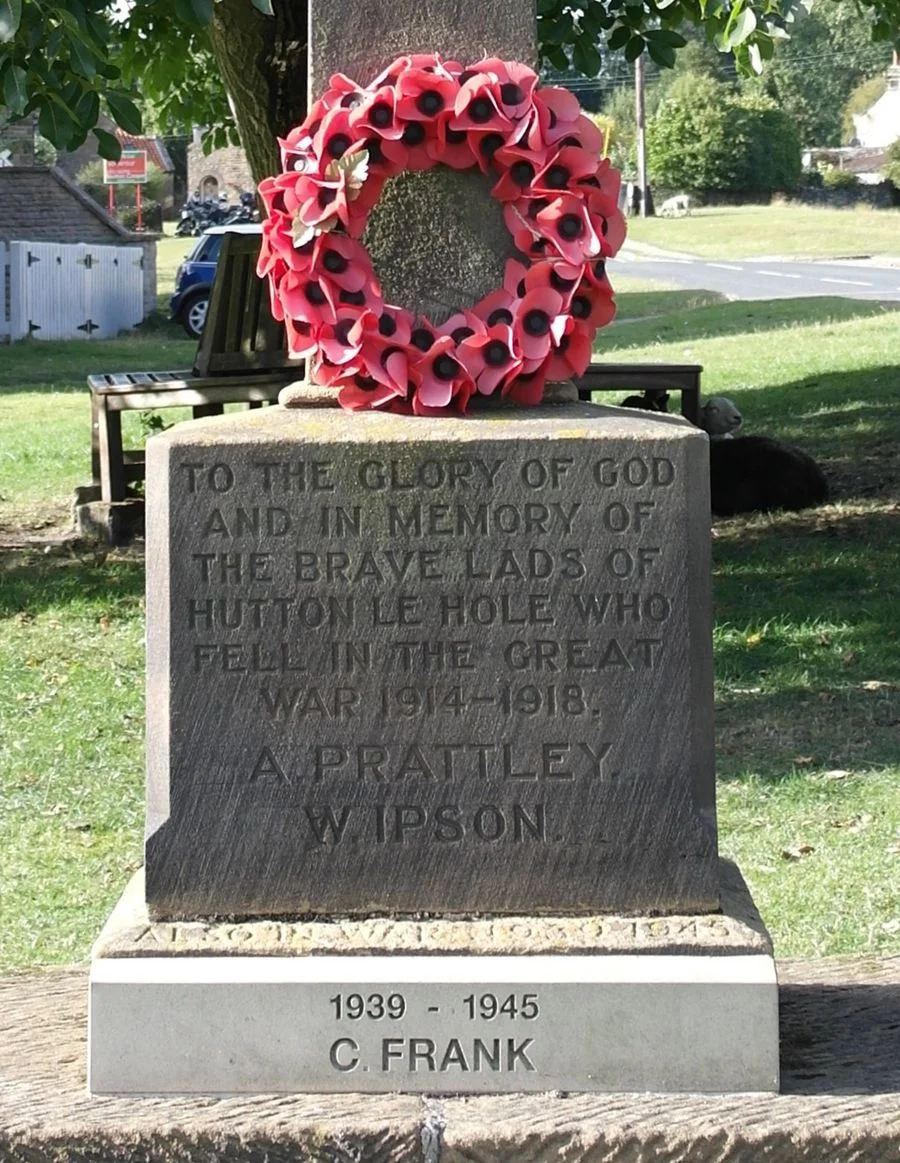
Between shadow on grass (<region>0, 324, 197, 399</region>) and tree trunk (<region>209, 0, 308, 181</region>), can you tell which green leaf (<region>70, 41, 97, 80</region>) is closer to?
tree trunk (<region>209, 0, 308, 181</region>)

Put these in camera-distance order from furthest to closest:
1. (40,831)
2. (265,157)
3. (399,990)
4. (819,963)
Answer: (265,157) → (40,831) → (819,963) → (399,990)

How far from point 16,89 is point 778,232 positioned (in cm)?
4453

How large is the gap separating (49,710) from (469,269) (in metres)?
3.89

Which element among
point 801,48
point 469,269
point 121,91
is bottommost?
point 469,269

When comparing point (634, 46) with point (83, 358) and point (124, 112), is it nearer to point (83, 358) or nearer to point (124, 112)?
point (124, 112)

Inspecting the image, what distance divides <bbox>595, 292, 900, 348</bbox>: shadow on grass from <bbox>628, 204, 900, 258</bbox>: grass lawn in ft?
51.0

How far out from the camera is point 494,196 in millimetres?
3818

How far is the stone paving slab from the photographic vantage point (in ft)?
10.7

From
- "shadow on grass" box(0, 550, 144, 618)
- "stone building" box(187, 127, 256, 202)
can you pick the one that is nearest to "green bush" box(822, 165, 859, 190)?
"stone building" box(187, 127, 256, 202)

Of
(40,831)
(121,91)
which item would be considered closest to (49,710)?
(40,831)

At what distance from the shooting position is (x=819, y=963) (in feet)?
14.4

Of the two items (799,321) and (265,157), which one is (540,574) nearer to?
(265,157)

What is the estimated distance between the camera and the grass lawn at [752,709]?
5348 mm

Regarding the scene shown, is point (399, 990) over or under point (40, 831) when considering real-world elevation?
over
